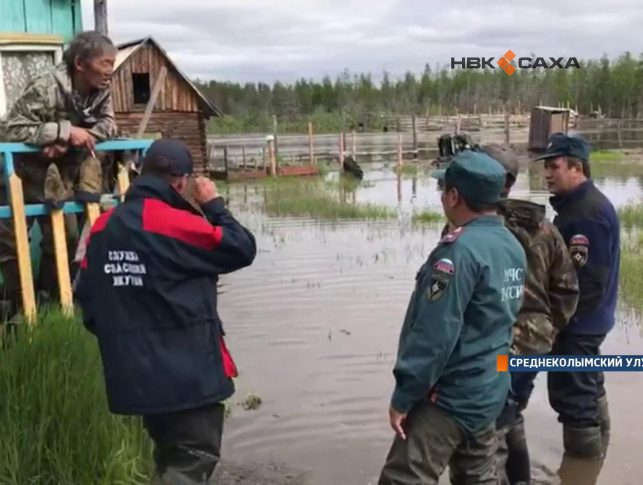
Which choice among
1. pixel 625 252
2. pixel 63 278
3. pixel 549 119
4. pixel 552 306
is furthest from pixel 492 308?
pixel 549 119

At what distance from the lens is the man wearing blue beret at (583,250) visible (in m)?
4.94

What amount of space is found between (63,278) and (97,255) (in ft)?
8.13

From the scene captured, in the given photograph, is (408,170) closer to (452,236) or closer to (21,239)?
(21,239)

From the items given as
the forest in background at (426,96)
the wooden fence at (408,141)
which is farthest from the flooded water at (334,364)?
the forest in background at (426,96)

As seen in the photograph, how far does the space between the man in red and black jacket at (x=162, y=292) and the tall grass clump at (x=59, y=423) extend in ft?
2.06

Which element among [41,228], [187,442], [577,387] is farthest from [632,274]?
[187,442]

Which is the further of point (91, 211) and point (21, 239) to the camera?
point (91, 211)

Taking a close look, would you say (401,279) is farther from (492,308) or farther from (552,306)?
(492,308)

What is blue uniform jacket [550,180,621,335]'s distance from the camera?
16.2ft

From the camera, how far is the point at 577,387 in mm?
5176

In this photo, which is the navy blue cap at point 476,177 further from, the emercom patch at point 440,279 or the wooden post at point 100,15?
the wooden post at point 100,15

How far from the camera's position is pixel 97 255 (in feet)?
11.3

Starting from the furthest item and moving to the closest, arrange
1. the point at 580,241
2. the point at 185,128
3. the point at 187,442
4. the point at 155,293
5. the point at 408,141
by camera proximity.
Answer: the point at 408,141 → the point at 185,128 → the point at 580,241 → the point at 187,442 → the point at 155,293

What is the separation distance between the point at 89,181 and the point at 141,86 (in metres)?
23.9
